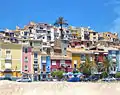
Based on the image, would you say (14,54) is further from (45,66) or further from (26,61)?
(45,66)

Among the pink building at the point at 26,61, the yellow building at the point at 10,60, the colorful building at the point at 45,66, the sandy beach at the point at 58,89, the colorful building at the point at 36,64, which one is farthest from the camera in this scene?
the colorful building at the point at 45,66

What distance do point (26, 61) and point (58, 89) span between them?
43273 millimetres

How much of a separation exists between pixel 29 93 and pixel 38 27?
273 feet

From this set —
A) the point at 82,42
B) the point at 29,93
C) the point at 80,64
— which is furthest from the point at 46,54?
the point at 29,93

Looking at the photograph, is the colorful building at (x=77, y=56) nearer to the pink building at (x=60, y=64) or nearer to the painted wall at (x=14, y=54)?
the pink building at (x=60, y=64)

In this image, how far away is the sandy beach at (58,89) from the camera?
31.9 metres

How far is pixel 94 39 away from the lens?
117 meters

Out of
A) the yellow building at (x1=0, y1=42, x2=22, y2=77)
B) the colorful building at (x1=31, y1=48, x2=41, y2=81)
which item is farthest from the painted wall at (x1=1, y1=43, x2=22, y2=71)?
the colorful building at (x1=31, y1=48, x2=41, y2=81)

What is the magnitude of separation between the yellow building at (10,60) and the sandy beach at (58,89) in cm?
3836

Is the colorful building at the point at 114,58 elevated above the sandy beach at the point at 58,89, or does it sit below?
above

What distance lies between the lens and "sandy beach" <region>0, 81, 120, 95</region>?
105ft

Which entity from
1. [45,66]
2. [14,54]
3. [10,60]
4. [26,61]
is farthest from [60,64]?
[10,60]

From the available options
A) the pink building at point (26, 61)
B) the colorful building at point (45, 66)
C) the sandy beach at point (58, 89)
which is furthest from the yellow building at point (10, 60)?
the sandy beach at point (58, 89)

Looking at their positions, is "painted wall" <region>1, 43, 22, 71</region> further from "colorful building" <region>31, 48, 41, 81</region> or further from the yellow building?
"colorful building" <region>31, 48, 41, 81</region>
